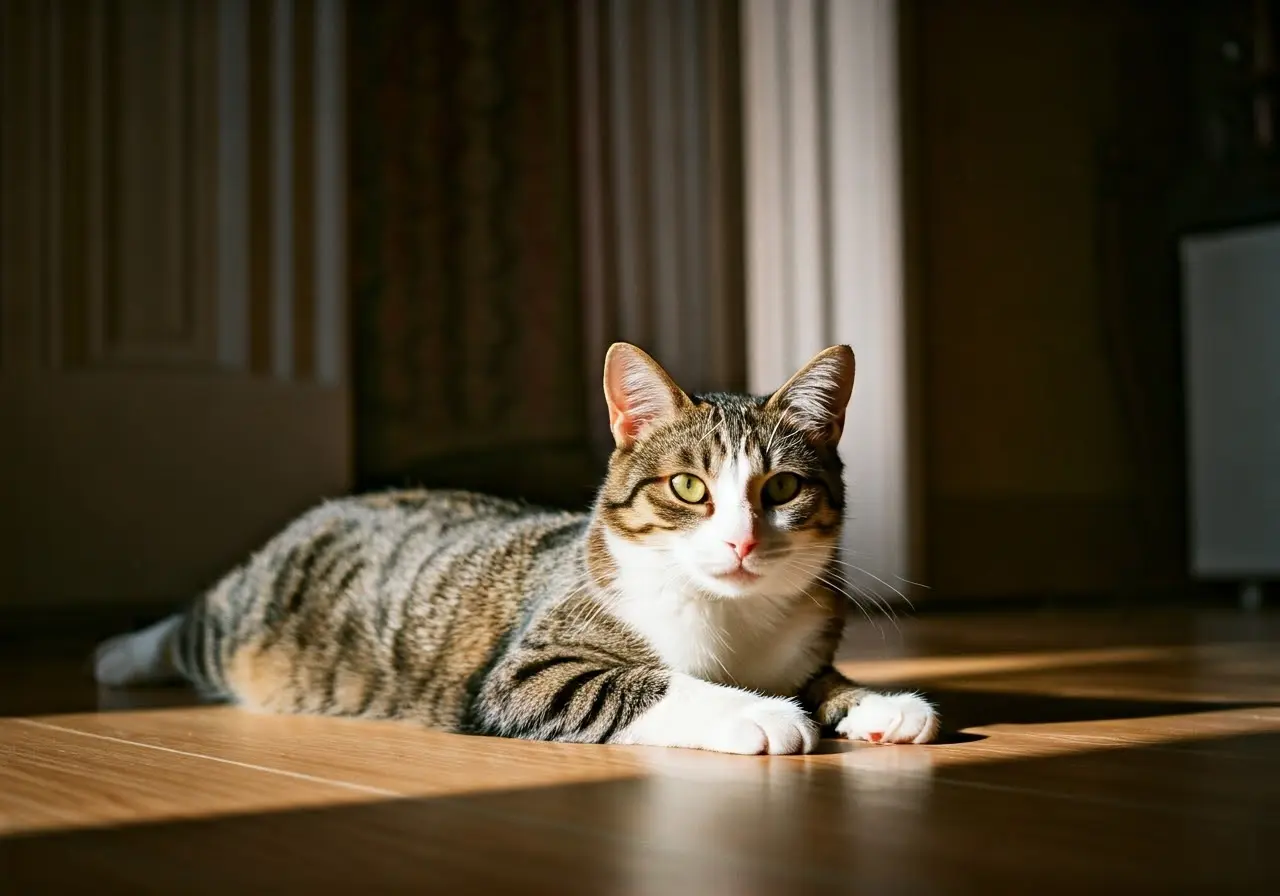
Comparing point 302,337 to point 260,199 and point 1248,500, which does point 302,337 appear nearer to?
point 260,199

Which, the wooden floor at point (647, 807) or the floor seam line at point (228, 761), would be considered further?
the floor seam line at point (228, 761)

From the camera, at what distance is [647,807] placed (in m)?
0.98

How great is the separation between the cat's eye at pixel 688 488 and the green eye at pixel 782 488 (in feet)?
0.21

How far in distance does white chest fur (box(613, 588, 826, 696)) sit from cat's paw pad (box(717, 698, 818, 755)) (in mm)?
168

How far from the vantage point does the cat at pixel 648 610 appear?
51.4 inches

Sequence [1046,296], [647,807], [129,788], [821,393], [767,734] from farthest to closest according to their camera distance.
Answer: [1046,296] < [821,393] < [767,734] < [129,788] < [647,807]

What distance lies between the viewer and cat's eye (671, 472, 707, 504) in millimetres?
1357

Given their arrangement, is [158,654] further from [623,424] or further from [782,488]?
[782,488]

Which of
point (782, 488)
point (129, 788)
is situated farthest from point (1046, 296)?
point (129, 788)

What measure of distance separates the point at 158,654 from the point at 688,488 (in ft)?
3.36

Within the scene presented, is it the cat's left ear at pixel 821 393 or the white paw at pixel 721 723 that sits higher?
the cat's left ear at pixel 821 393

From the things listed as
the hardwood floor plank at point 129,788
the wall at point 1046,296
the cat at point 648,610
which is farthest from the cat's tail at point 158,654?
the wall at point 1046,296

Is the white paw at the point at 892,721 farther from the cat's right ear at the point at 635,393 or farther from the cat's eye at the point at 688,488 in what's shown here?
the cat's right ear at the point at 635,393

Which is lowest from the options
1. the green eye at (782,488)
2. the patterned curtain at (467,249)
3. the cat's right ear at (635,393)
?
the green eye at (782,488)
